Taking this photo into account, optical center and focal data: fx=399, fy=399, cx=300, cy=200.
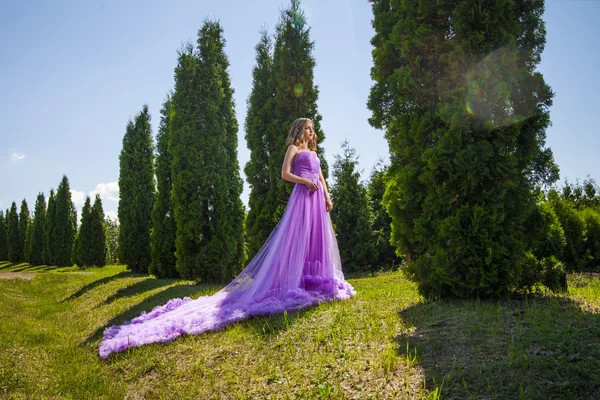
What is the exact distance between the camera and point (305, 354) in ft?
13.5

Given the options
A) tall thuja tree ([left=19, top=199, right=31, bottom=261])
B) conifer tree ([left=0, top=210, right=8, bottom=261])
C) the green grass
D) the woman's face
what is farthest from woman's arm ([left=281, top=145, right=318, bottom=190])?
conifer tree ([left=0, top=210, right=8, bottom=261])

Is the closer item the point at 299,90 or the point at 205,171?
the point at 205,171

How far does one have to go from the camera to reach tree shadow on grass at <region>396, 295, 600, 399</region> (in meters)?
3.03

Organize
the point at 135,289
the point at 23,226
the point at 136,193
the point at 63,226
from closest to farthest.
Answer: the point at 135,289, the point at 136,193, the point at 63,226, the point at 23,226

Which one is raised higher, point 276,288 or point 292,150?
point 292,150

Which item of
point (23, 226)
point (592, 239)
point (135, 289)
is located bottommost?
point (135, 289)

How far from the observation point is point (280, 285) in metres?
6.02

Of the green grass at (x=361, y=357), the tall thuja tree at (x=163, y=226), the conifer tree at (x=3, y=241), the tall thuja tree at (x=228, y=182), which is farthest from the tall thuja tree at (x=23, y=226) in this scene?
the green grass at (x=361, y=357)

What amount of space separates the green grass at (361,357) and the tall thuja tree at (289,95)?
588 cm

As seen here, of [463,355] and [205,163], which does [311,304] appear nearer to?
[463,355]

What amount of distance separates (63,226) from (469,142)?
31330 millimetres

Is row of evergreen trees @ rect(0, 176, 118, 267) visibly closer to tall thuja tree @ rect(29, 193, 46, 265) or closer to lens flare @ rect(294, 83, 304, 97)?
tall thuja tree @ rect(29, 193, 46, 265)

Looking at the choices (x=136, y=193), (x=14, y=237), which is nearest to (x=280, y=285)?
(x=136, y=193)

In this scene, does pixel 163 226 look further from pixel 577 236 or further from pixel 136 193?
pixel 577 236
